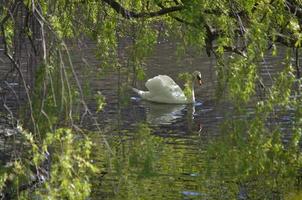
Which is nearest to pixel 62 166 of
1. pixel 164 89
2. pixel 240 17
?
pixel 240 17

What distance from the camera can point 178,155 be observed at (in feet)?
35.1

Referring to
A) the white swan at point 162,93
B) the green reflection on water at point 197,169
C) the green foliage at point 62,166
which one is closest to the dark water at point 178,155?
the green reflection on water at point 197,169

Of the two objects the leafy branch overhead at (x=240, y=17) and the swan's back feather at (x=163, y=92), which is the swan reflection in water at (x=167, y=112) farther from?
the leafy branch overhead at (x=240, y=17)

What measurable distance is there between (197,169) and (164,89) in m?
6.45

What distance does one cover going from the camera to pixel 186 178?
31.3 ft

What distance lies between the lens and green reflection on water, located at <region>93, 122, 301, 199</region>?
5.41 m

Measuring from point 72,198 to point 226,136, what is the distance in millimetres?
2117

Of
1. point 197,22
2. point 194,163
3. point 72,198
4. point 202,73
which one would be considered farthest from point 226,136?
point 202,73

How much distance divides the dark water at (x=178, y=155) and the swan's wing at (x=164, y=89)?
30 centimetres

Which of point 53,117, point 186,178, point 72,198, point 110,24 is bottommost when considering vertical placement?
point 186,178

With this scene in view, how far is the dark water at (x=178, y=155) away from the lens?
5.53 metres

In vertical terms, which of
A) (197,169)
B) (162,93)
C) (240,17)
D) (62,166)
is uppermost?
(240,17)

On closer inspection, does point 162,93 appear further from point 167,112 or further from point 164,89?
point 167,112

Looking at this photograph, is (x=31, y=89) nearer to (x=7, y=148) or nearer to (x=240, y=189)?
(x=7, y=148)
